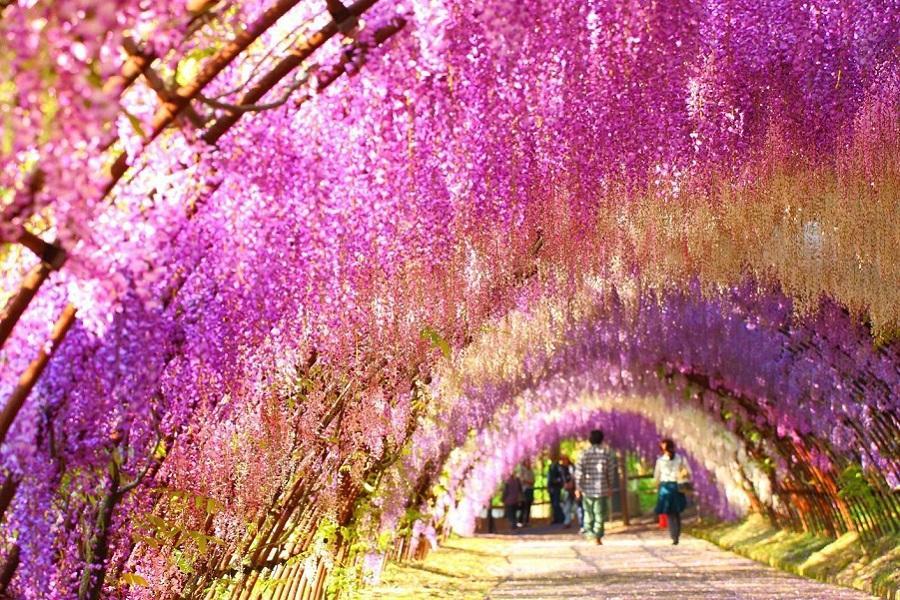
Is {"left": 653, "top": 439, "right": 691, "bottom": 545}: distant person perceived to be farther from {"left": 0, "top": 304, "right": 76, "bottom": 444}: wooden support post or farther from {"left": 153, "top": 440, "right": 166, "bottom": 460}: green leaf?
{"left": 0, "top": 304, "right": 76, "bottom": 444}: wooden support post

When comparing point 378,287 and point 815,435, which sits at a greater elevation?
point 815,435

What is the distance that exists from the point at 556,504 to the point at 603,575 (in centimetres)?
1949

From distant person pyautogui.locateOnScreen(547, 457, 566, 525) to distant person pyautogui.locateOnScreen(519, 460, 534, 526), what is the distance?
1.97 ft

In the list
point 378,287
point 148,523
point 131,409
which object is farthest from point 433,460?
point 131,409

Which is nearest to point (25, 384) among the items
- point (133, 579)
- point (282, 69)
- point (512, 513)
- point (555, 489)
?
point (282, 69)

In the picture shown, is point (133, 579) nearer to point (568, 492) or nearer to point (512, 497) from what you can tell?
point (568, 492)

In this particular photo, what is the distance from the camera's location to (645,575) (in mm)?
15820

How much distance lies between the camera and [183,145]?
4023mm

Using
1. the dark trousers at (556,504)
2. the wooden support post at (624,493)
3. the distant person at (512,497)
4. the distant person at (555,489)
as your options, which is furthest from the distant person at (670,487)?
the dark trousers at (556,504)

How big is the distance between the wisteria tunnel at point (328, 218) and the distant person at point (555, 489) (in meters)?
22.2

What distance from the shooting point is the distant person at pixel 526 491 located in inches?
1409

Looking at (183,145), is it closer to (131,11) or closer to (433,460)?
(131,11)

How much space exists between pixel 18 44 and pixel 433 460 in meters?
14.7

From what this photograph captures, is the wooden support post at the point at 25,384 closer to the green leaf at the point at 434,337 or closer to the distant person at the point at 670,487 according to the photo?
the green leaf at the point at 434,337
